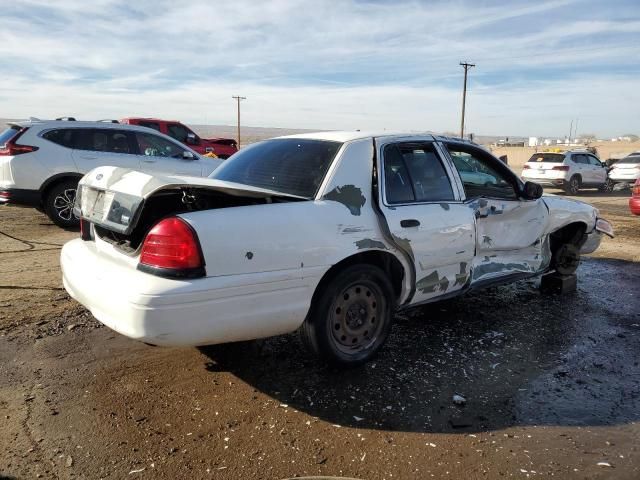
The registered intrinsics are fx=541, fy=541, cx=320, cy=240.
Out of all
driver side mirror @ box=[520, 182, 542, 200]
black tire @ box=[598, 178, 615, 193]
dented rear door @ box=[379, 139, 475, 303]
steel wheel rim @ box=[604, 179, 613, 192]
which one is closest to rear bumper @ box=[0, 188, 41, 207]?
dented rear door @ box=[379, 139, 475, 303]

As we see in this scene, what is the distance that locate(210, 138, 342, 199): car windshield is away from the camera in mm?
3691

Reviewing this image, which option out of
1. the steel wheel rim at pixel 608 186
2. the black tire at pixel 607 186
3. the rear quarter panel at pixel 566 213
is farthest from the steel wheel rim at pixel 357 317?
the steel wheel rim at pixel 608 186

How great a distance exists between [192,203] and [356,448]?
1692 mm

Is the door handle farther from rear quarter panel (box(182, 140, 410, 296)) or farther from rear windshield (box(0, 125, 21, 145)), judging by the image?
rear windshield (box(0, 125, 21, 145))

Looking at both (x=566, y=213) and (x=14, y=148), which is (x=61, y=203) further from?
(x=566, y=213)

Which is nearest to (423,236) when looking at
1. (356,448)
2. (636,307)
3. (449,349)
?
(449,349)

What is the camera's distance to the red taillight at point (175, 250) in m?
2.90

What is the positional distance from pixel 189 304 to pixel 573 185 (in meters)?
19.6

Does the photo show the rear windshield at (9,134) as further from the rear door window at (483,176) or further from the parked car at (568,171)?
the parked car at (568,171)

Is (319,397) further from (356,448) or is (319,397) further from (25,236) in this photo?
(25,236)

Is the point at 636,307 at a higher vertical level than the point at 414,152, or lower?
lower

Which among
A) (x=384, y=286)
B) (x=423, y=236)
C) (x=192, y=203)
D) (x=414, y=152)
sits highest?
(x=414, y=152)

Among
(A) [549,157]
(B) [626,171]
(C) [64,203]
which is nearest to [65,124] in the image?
(C) [64,203]

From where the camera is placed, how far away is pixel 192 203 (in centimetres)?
328
